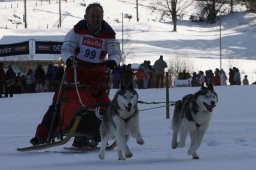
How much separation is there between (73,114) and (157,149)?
106 cm

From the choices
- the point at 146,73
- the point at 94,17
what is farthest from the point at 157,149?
the point at 146,73

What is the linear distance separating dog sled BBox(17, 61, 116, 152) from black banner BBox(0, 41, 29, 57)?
1961 centimetres

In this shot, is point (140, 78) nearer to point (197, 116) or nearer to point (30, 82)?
point (30, 82)

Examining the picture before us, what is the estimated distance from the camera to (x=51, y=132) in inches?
302

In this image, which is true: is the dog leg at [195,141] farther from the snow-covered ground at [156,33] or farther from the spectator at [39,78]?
the snow-covered ground at [156,33]

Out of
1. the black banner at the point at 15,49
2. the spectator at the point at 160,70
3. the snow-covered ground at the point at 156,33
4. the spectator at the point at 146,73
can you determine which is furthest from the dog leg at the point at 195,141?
the snow-covered ground at the point at 156,33

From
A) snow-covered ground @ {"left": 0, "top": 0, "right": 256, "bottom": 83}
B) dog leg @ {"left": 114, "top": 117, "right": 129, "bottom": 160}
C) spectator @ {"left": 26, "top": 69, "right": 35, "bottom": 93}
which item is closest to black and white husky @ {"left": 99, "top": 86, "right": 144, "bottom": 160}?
dog leg @ {"left": 114, "top": 117, "right": 129, "bottom": 160}

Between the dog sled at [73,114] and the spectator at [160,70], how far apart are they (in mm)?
15606

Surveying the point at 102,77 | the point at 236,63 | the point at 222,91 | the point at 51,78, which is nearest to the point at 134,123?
the point at 102,77

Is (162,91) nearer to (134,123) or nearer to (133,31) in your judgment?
(134,123)

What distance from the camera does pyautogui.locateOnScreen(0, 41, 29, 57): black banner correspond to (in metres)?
27.0

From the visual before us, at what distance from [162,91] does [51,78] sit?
423 cm

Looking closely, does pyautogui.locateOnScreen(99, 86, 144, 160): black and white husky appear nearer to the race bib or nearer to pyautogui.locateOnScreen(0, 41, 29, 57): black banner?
the race bib

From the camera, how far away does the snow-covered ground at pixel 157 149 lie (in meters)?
5.94
